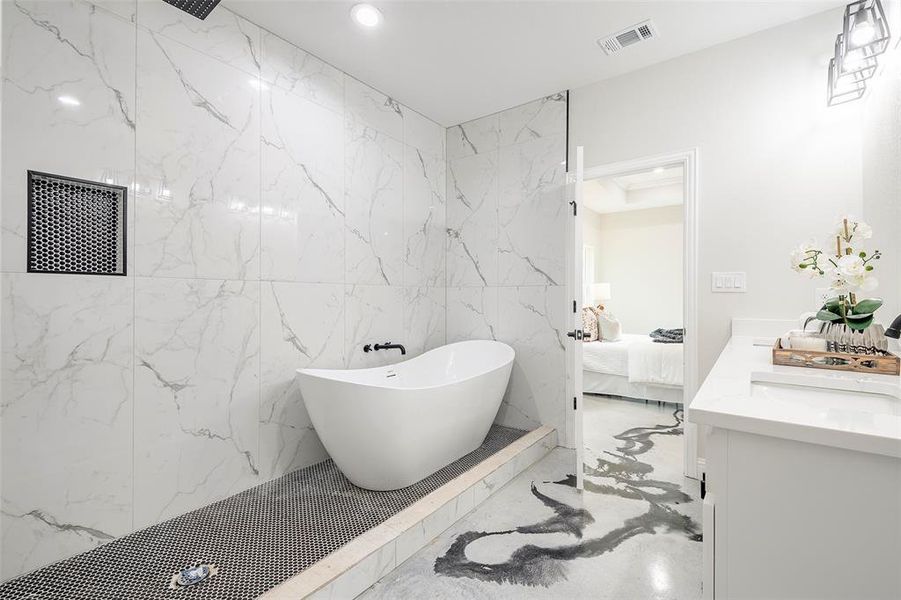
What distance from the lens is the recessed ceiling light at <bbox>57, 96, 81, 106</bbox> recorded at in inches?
64.6

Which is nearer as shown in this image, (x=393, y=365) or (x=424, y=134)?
(x=393, y=365)

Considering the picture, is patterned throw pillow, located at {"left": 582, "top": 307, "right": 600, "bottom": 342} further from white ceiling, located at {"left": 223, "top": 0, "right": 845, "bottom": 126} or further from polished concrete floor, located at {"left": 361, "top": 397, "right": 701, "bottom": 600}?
white ceiling, located at {"left": 223, "top": 0, "right": 845, "bottom": 126}

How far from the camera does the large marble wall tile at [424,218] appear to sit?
10.9 feet

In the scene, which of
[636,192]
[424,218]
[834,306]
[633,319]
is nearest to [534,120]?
[424,218]

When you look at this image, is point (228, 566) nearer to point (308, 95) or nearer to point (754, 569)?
point (754, 569)

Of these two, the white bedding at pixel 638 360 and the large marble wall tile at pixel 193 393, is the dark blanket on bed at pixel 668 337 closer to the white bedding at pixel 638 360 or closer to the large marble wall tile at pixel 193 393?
the white bedding at pixel 638 360

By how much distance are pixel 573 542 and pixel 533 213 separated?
7.40 ft

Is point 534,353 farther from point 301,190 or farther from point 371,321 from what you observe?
point 301,190

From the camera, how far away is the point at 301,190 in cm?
251

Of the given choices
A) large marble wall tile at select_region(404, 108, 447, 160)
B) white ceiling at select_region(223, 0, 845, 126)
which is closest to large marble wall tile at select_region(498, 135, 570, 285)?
white ceiling at select_region(223, 0, 845, 126)

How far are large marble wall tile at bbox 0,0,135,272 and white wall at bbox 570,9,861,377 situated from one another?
9.53 feet

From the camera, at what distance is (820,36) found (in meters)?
2.22

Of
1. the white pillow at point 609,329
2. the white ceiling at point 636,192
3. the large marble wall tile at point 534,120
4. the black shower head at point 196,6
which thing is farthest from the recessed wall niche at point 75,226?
the white ceiling at point 636,192

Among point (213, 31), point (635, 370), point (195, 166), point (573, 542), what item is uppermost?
point (213, 31)
